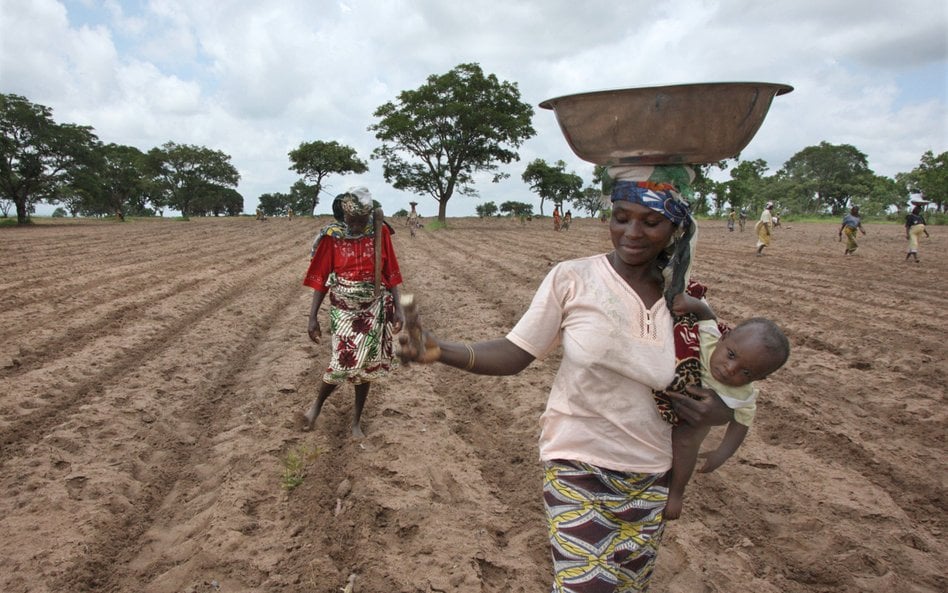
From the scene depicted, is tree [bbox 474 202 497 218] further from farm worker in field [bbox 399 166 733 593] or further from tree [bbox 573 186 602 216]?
farm worker in field [bbox 399 166 733 593]

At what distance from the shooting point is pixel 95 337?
6836mm

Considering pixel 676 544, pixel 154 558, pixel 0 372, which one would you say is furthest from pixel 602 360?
pixel 0 372

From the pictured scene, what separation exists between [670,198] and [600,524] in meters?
0.96

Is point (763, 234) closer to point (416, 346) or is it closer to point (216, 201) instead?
point (416, 346)

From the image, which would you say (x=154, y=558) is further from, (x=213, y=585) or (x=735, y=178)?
(x=735, y=178)

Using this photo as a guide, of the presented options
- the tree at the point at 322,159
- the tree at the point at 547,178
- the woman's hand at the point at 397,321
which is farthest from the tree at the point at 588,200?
the woman's hand at the point at 397,321

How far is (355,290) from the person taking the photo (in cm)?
411

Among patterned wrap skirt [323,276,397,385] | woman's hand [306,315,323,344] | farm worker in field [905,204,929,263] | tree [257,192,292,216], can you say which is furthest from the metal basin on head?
tree [257,192,292,216]

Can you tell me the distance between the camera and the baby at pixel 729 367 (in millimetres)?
1605

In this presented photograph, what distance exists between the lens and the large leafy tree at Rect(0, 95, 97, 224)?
28375 mm

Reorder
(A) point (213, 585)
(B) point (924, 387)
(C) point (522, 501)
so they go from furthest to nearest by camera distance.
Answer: (B) point (924, 387)
(C) point (522, 501)
(A) point (213, 585)

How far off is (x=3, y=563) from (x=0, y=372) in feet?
11.4

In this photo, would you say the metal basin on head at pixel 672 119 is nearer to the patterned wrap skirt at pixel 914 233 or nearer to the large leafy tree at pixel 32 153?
the patterned wrap skirt at pixel 914 233

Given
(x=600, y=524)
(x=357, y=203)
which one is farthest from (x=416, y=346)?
(x=357, y=203)
